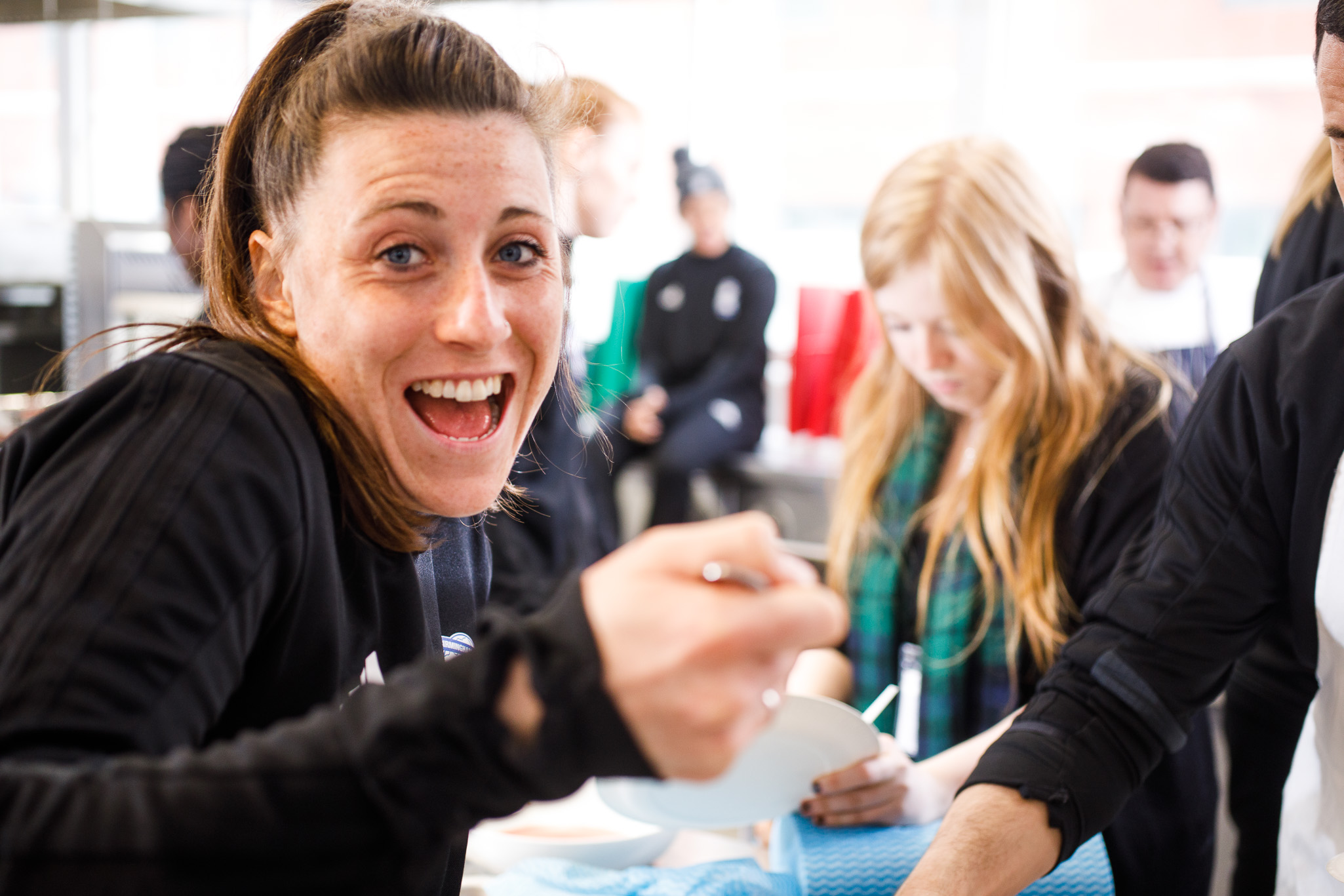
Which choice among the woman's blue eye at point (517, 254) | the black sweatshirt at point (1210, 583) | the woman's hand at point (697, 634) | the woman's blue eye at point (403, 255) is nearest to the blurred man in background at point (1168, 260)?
the black sweatshirt at point (1210, 583)

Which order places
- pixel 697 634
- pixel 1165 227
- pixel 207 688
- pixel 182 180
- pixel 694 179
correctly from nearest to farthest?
pixel 697 634 < pixel 207 688 < pixel 182 180 < pixel 1165 227 < pixel 694 179

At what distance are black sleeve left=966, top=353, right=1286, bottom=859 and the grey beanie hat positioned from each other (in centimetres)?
354

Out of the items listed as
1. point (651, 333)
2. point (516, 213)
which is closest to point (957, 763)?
point (516, 213)

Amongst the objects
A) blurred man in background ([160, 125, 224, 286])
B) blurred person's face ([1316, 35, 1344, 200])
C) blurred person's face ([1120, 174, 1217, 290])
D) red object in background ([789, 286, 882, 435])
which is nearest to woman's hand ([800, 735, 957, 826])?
blurred person's face ([1316, 35, 1344, 200])

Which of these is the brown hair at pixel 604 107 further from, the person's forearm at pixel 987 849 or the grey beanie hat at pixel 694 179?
the grey beanie hat at pixel 694 179

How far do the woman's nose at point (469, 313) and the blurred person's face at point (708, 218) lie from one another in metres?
3.88

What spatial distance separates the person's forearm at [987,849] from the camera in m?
1.00

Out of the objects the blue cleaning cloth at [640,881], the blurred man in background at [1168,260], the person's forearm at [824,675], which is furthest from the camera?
the blurred man in background at [1168,260]

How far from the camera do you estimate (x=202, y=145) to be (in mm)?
2150

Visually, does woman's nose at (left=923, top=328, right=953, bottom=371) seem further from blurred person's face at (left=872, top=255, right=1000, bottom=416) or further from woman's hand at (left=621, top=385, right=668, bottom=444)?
woman's hand at (left=621, top=385, right=668, bottom=444)

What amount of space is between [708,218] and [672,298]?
0.41 meters

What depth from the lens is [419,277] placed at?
853 millimetres

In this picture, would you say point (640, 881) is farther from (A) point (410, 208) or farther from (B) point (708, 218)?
(B) point (708, 218)

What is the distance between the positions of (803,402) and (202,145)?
3.10 meters
